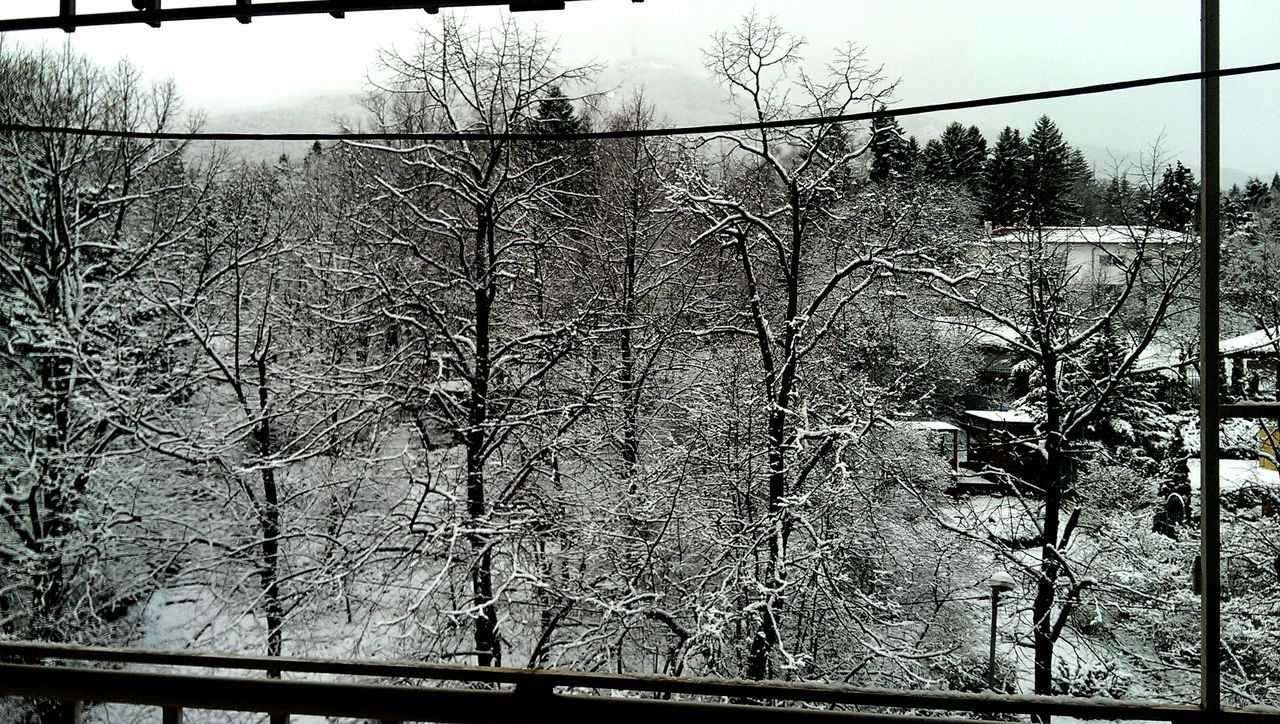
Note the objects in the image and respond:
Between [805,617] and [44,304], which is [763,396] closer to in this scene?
[805,617]

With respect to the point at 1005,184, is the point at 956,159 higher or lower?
higher

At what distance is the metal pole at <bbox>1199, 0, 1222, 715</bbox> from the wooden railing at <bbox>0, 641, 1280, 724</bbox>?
0.15 metres

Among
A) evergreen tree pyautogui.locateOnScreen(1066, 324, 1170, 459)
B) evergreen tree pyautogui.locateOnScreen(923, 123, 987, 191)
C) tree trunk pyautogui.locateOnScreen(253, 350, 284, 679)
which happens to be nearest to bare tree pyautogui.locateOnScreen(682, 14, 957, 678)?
evergreen tree pyautogui.locateOnScreen(923, 123, 987, 191)

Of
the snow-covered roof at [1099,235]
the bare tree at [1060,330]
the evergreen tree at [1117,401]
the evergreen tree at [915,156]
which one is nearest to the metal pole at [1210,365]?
the bare tree at [1060,330]

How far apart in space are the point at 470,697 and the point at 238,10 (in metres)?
1.34

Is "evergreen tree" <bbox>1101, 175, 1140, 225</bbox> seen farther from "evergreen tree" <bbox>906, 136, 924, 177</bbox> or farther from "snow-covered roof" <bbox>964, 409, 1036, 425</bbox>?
"snow-covered roof" <bbox>964, 409, 1036, 425</bbox>

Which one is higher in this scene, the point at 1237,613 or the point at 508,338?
the point at 508,338

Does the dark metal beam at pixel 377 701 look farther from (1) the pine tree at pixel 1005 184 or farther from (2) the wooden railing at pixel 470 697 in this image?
(1) the pine tree at pixel 1005 184

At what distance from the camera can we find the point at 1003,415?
10.5 metres

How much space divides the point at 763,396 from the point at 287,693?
27.9ft

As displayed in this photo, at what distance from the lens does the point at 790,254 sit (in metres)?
10.3

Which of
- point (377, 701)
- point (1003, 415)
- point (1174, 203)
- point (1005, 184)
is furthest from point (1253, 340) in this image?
point (377, 701)

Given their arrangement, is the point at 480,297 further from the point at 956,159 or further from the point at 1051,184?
the point at 1051,184

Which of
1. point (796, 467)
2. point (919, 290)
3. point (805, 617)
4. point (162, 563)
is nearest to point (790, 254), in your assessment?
point (919, 290)
